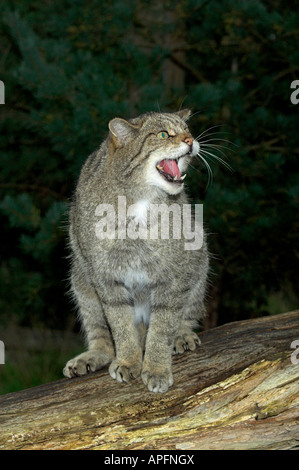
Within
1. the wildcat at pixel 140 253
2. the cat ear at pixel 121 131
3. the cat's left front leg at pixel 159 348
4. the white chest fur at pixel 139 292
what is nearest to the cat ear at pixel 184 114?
the wildcat at pixel 140 253

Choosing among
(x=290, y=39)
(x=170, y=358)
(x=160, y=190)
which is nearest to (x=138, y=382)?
(x=170, y=358)

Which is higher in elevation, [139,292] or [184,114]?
[184,114]

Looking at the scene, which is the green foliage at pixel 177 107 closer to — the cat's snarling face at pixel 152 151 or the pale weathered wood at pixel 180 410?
the cat's snarling face at pixel 152 151

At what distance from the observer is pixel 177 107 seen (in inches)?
179

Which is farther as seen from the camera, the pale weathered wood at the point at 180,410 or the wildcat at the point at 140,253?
the wildcat at the point at 140,253

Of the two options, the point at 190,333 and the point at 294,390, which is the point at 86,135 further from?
the point at 294,390

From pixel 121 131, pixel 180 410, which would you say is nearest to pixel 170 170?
pixel 121 131

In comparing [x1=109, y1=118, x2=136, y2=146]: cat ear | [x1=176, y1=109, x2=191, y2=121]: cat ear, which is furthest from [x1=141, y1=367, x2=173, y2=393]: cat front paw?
[x1=176, y1=109, x2=191, y2=121]: cat ear

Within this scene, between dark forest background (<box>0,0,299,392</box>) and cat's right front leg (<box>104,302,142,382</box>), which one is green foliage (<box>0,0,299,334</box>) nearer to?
dark forest background (<box>0,0,299,392</box>)

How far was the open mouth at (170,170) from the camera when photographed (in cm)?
294

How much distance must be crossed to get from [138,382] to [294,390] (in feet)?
2.51

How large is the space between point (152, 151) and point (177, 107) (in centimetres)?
167

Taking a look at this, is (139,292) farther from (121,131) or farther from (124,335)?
(121,131)

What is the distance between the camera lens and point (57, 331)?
21.0 feet
